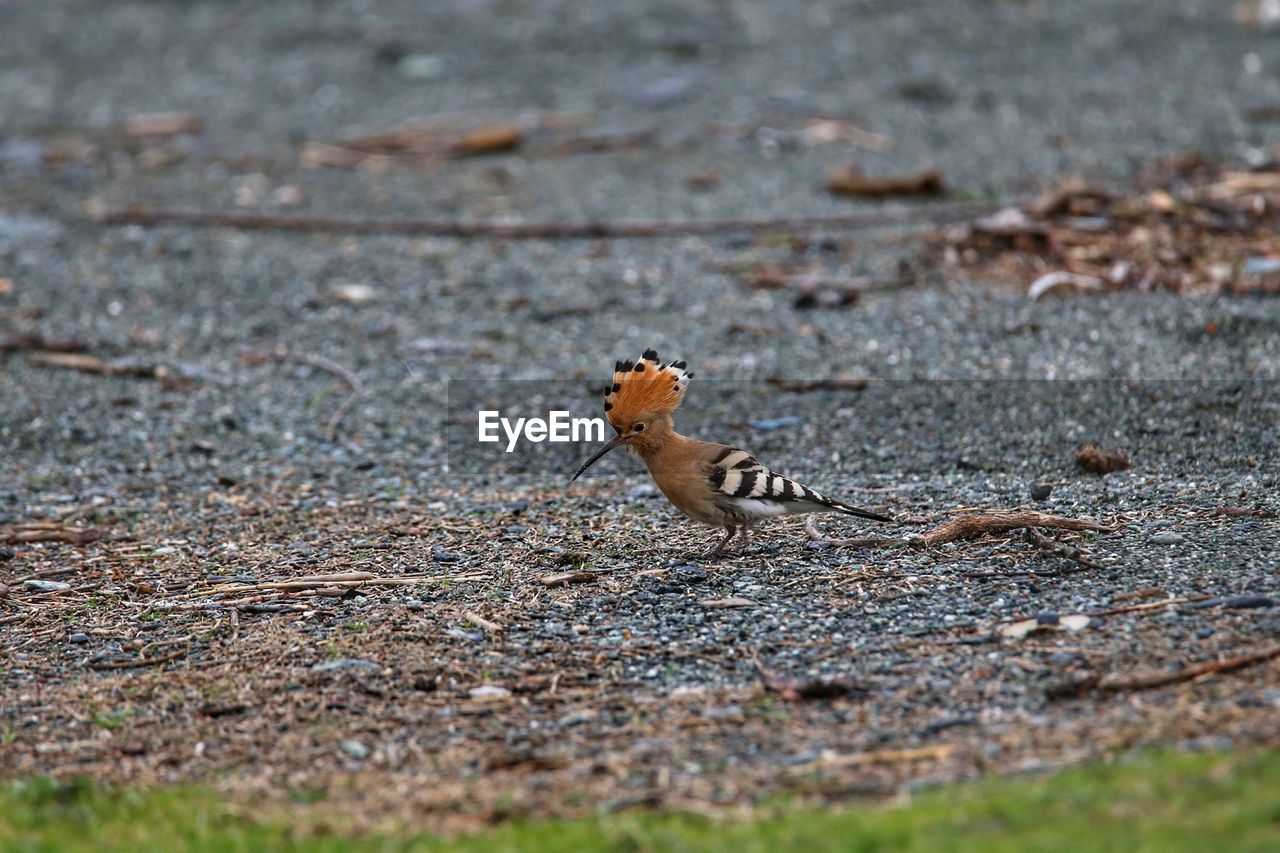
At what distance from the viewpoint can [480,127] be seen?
13812 millimetres

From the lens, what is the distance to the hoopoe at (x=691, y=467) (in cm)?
584

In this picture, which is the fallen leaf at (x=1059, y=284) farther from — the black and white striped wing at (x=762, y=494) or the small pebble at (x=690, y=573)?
the small pebble at (x=690, y=573)

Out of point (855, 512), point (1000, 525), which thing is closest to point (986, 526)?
point (1000, 525)

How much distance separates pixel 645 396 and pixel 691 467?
36 centimetres

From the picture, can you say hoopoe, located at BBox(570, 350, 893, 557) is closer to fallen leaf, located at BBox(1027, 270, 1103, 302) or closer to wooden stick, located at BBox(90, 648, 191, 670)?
wooden stick, located at BBox(90, 648, 191, 670)

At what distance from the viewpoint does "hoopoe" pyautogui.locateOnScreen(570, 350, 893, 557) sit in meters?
5.84

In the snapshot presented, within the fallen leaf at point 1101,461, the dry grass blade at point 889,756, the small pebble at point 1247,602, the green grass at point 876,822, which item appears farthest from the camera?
the fallen leaf at point 1101,461

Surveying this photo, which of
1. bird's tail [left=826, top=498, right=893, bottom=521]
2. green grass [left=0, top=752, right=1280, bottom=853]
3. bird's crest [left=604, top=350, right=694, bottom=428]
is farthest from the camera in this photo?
bird's crest [left=604, top=350, right=694, bottom=428]

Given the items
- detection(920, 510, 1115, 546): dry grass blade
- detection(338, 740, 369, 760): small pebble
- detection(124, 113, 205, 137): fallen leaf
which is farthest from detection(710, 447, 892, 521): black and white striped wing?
detection(124, 113, 205, 137): fallen leaf

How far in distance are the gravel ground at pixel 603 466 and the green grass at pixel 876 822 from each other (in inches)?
6.6

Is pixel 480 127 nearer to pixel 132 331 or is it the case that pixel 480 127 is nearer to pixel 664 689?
pixel 132 331

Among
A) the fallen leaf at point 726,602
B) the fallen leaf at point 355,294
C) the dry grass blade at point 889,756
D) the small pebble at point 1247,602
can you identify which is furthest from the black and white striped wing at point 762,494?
the fallen leaf at point 355,294

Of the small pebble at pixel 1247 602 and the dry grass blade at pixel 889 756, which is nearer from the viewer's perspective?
the dry grass blade at pixel 889 756

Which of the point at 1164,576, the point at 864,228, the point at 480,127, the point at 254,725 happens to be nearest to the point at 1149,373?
the point at 1164,576
